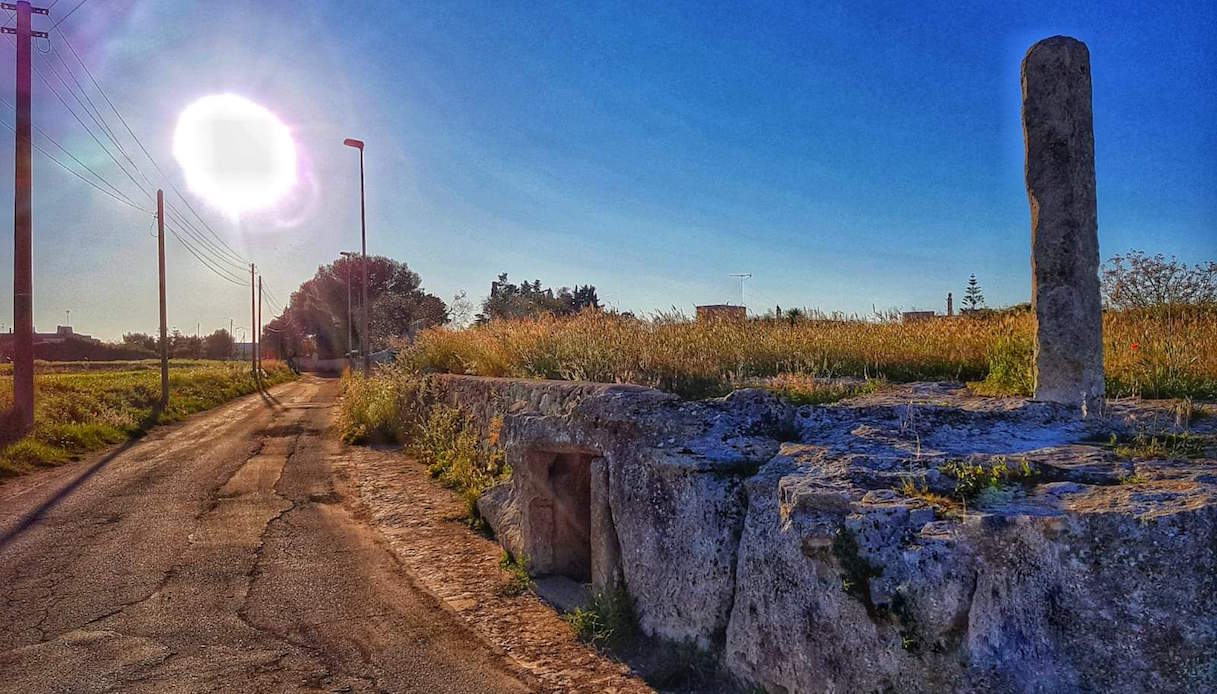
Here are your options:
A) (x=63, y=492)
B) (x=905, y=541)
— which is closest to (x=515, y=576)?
(x=905, y=541)

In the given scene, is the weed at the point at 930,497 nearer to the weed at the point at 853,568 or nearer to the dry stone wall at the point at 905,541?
the dry stone wall at the point at 905,541

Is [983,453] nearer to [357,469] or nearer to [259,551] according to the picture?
[259,551]

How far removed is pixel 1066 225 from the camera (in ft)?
14.0

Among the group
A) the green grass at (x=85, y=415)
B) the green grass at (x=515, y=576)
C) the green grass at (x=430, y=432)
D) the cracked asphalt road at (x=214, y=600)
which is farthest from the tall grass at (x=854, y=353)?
the green grass at (x=85, y=415)

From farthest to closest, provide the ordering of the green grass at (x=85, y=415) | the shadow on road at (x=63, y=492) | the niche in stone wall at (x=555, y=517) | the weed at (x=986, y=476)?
1. the green grass at (x=85, y=415)
2. the shadow on road at (x=63, y=492)
3. the niche in stone wall at (x=555, y=517)
4. the weed at (x=986, y=476)

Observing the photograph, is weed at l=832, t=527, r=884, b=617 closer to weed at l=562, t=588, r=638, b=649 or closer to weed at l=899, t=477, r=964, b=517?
weed at l=899, t=477, r=964, b=517

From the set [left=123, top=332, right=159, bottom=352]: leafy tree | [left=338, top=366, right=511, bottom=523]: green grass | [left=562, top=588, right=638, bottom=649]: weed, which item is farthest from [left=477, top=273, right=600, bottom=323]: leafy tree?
[left=123, top=332, right=159, bottom=352]: leafy tree

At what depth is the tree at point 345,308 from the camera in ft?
158

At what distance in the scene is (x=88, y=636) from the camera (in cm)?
429

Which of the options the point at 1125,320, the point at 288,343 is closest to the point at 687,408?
the point at 1125,320

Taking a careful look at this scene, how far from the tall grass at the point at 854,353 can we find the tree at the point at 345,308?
36019mm

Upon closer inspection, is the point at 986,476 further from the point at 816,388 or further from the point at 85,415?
the point at 85,415

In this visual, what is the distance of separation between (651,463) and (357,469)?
7.16 m

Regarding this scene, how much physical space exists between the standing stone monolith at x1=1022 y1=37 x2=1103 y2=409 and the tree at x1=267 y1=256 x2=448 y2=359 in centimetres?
4075
